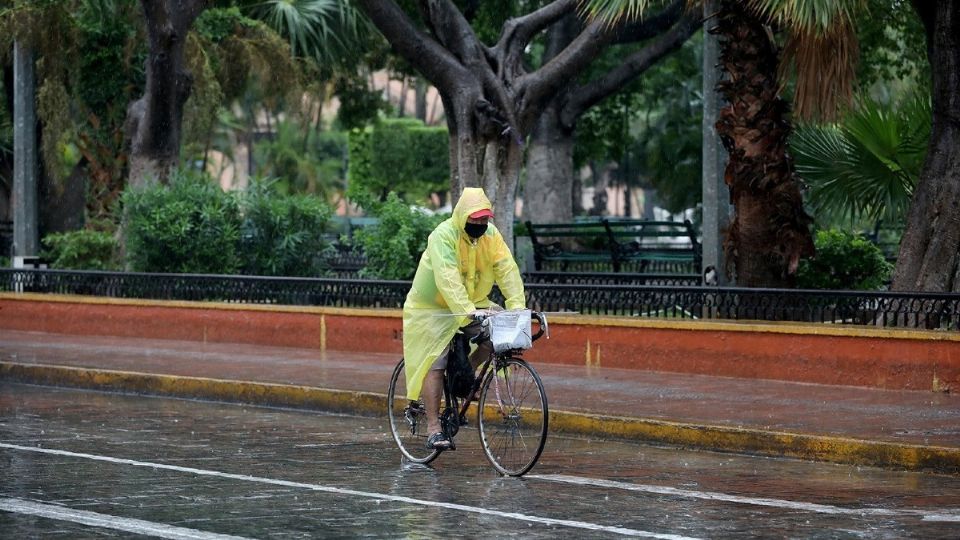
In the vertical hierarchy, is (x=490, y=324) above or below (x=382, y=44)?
below

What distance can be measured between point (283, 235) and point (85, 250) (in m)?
4.01

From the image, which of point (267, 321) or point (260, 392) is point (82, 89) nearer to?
point (267, 321)

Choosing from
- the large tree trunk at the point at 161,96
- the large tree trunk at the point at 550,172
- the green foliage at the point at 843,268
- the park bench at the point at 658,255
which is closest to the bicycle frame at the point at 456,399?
the green foliage at the point at 843,268

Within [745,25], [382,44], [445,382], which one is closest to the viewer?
[445,382]

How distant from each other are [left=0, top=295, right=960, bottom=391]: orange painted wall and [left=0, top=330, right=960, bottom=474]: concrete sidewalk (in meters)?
0.20

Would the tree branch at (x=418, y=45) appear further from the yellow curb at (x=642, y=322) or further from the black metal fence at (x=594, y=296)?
the yellow curb at (x=642, y=322)

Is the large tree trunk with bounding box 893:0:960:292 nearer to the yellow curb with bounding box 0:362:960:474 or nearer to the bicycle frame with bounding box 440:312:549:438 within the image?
the yellow curb with bounding box 0:362:960:474

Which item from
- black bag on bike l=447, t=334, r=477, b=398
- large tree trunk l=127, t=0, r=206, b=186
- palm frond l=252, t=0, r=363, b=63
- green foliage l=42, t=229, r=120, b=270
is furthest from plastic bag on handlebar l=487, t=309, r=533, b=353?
palm frond l=252, t=0, r=363, b=63

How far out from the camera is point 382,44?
1321 inches

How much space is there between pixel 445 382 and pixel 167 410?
447 centimetres

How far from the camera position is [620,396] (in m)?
13.8

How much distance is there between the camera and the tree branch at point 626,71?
2706 centimetres

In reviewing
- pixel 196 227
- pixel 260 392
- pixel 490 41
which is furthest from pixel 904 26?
pixel 260 392

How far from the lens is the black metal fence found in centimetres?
1491
